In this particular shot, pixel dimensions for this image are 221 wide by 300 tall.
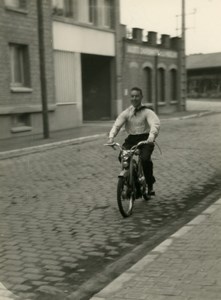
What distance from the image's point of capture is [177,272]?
14.9 ft

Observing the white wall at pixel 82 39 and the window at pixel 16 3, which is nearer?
the window at pixel 16 3

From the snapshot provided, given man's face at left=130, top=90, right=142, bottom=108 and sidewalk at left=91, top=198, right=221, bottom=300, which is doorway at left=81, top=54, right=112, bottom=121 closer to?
man's face at left=130, top=90, right=142, bottom=108

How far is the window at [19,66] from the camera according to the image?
1944 cm

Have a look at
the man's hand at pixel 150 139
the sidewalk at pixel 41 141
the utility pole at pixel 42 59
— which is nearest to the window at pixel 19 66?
the sidewalk at pixel 41 141

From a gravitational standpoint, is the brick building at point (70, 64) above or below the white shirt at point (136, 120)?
above

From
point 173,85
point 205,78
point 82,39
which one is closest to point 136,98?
point 82,39

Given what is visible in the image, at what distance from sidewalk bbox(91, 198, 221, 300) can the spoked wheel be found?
3.51ft

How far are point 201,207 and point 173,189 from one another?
1.43 metres

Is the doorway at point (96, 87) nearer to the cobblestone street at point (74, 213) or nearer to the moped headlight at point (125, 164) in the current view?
the cobblestone street at point (74, 213)

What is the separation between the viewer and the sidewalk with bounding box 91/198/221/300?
4070mm

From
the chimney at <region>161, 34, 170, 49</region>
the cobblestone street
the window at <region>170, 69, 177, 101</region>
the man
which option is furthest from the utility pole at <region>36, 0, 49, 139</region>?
the window at <region>170, 69, 177, 101</region>

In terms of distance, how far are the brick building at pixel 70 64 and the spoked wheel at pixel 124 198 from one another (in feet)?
35.1

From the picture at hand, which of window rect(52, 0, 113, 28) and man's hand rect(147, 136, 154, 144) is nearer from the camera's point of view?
man's hand rect(147, 136, 154, 144)

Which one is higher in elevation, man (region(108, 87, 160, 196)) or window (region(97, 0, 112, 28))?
window (region(97, 0, 112, 28))
